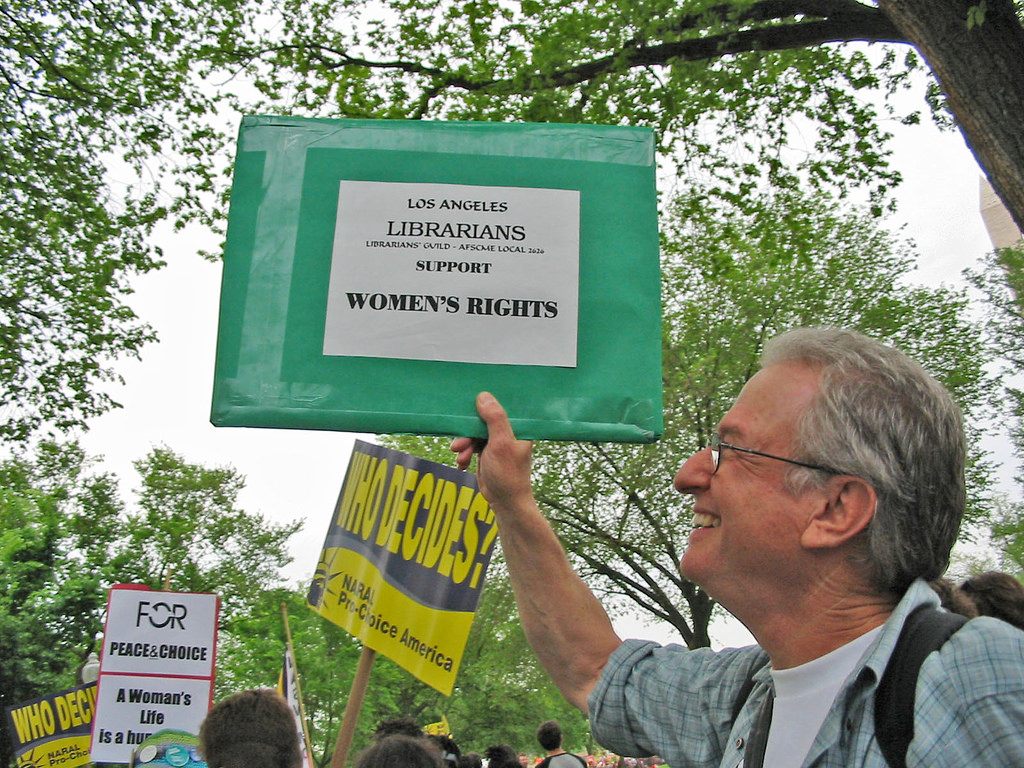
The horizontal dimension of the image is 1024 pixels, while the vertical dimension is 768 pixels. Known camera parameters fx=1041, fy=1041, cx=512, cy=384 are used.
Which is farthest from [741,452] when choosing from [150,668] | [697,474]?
[150,668]

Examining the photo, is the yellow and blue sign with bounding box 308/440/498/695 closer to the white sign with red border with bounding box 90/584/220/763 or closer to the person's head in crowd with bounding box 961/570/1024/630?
the white sign with red border with bounding box 90/584/220/763

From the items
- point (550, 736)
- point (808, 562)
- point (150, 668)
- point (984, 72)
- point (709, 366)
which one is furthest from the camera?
point (709, 366)

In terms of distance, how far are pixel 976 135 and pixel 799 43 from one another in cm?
296

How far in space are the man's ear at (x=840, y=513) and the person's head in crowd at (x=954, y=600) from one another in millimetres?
1113

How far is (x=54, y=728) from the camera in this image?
9570 mm

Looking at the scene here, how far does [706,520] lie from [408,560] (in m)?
4.05

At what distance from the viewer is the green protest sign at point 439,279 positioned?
2055 millimetres

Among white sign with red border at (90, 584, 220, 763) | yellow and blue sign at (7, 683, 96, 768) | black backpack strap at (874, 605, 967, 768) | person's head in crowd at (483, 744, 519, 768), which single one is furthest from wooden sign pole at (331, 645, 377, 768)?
yellow and blue sign at (7, 683, 96, 768)

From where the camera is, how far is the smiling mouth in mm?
1979

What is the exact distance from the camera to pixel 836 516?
1.84 m

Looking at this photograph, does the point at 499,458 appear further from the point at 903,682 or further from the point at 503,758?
the point at 503,758

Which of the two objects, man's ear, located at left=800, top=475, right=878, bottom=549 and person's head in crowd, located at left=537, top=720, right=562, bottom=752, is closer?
man's ear, located at left=800, top=475, right=878, bottom=549

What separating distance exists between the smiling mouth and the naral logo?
6.44m

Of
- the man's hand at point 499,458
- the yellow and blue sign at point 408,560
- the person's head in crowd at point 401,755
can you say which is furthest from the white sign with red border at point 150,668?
the man's hand at point 499,458
